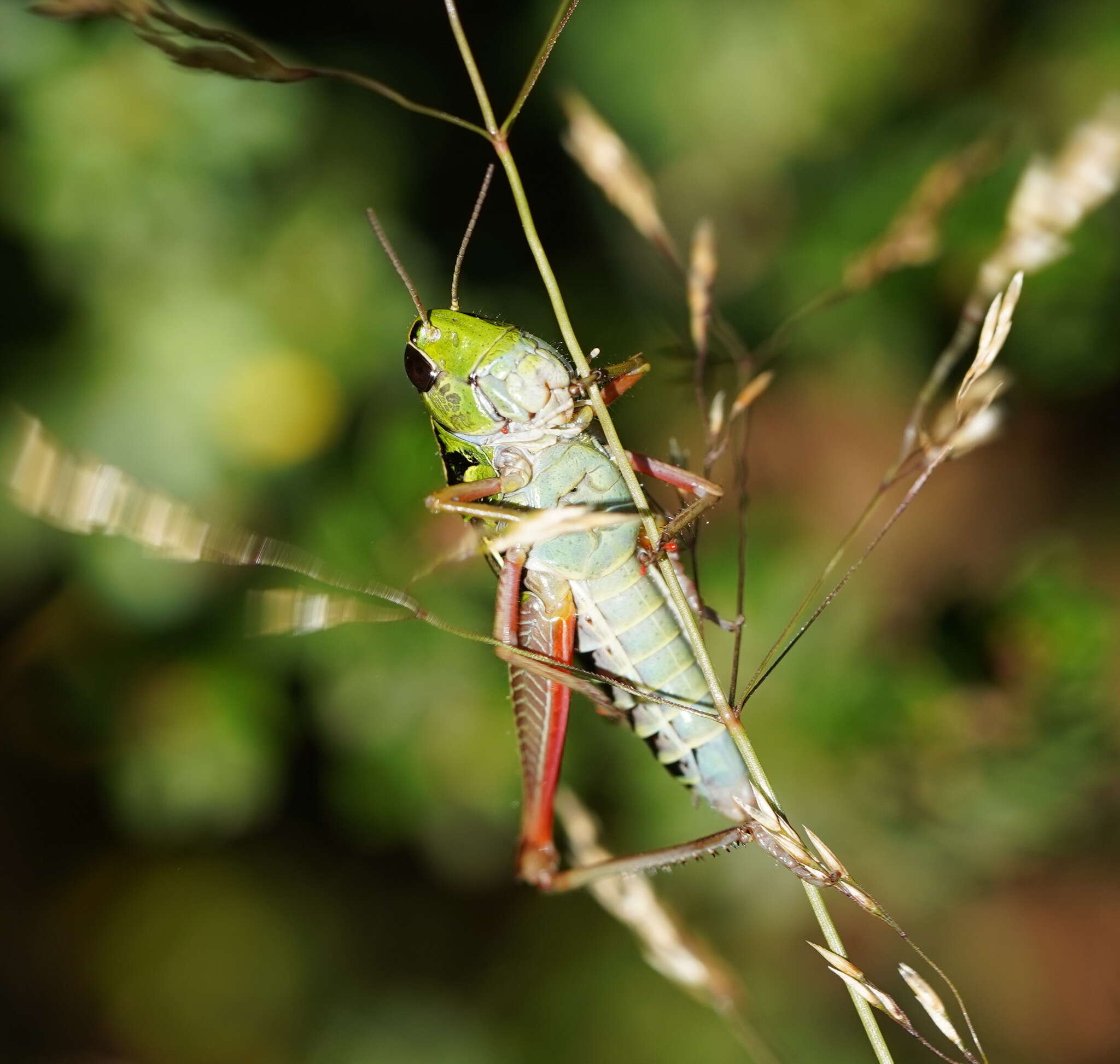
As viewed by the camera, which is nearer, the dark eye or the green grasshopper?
the green grasshopper

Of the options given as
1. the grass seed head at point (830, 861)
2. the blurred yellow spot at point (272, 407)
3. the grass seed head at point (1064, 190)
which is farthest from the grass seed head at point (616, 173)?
the blurred yellow spot at point (272, 407)

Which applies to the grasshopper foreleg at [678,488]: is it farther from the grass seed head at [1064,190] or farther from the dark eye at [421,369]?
the grass seed head at [1064,190]

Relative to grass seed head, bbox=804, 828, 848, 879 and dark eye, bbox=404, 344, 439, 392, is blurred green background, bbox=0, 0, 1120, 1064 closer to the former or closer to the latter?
dark eye, bbox=404, 344, 439, 392

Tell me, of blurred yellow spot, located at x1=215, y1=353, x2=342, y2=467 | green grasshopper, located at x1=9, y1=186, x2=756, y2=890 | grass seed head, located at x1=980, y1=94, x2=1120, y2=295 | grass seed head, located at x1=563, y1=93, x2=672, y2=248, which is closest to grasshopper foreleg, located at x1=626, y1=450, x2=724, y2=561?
green grasshopper, located at x1=9, y1=186, x2=756, y2=890

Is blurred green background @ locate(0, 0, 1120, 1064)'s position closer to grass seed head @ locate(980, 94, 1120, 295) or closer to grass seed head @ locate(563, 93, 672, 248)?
grass seed head @ locate(563, 93, 672, 248)

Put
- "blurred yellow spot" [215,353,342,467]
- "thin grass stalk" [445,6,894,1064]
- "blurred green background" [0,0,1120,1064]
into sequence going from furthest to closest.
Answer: "blurred yellow spot" [215,353,342,467], "blurred green background" [0,0,1120,1064], "thin grass stalk" [445,6,894,1064]

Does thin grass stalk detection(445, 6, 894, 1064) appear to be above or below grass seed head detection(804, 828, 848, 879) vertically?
above

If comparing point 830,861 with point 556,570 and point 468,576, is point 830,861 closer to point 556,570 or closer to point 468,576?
point 556,570

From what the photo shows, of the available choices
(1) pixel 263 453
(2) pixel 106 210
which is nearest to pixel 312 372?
(1) pixel 263 453

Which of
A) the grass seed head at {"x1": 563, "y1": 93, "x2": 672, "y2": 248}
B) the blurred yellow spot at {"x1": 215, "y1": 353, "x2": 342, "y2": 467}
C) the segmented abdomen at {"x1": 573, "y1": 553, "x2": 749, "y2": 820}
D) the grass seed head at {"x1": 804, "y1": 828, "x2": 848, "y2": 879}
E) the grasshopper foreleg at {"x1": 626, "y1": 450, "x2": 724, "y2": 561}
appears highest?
the grass seed head at {"x1": 563, "y1": 93, "x2": 672, "y2": 248}

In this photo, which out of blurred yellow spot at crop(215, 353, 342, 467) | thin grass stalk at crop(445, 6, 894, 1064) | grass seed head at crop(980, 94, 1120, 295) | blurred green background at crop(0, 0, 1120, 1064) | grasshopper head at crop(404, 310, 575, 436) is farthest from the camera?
blurred yellow spot at crop(215, 353, 342, 467)
